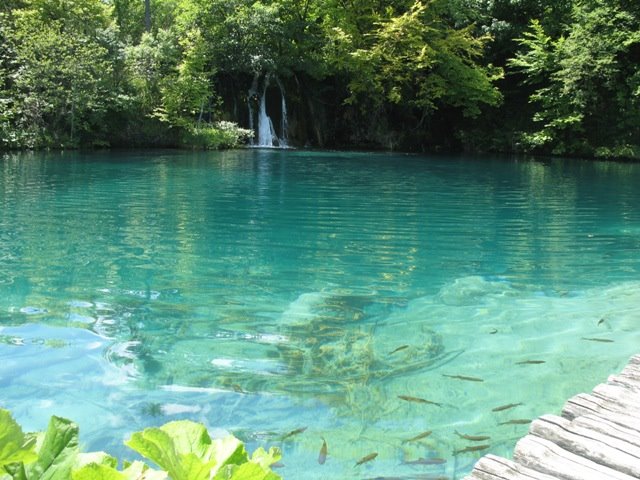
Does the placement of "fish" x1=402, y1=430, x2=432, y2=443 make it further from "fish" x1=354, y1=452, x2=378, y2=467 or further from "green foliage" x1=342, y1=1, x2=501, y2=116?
"green foliage" x1=342, y1=1, x2=501, y2=116

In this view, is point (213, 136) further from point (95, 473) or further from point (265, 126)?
point (95, 473)

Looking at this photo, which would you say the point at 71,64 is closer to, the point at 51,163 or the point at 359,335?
the point at 51,163

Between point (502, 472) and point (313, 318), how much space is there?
336 centimetres

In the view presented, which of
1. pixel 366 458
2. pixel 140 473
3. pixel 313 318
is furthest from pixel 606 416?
pixel 313 318

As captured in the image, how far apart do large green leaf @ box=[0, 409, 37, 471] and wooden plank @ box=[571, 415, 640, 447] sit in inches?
95.9

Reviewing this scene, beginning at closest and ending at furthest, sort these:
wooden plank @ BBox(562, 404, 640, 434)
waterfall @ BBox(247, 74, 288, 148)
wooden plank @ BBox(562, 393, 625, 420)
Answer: wooden plank @ BBox(562, 404, 640, 434) → wooden plank @ BBox(562, 393, 625, 420) → waterfall @ BBox(247, 74, 288, 148)

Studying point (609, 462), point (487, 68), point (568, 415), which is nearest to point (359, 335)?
point (568, 415)

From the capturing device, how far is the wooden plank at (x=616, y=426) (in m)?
2.64

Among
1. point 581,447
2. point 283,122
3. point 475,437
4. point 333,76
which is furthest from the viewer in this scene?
point 333,76

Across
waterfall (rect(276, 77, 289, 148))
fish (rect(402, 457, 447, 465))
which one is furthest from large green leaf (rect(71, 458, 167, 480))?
waterfall (rect(276, 77, 289, 148))

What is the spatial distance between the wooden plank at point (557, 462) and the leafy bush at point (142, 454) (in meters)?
1.74

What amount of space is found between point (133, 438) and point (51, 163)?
2019 centimetres

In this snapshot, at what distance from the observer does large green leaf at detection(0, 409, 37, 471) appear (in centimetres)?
91

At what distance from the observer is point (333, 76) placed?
31.8 meters
